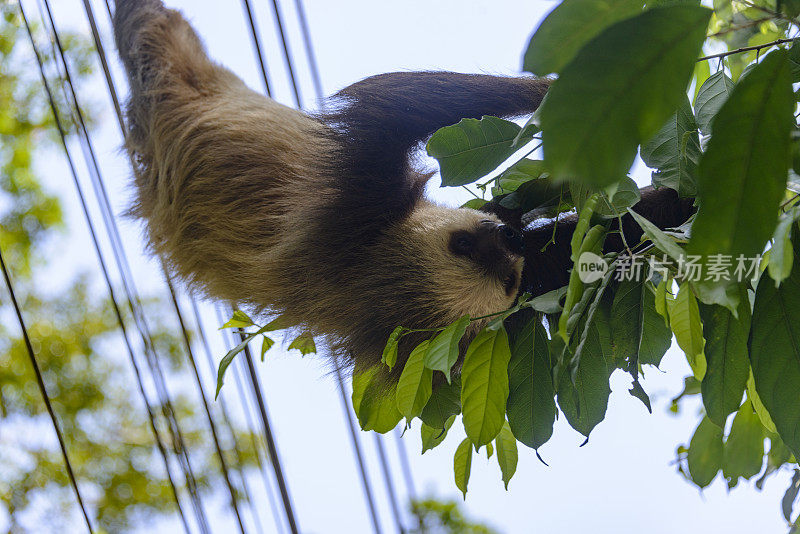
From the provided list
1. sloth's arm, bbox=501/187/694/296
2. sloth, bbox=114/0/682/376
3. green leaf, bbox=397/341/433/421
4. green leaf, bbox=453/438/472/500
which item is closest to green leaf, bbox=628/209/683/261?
green leaf, bbox=397/341/433/421

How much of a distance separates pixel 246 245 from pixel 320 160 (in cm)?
28

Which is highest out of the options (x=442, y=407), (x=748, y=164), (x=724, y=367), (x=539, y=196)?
(x=748, y=164)

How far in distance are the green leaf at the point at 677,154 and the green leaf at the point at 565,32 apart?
30 cm

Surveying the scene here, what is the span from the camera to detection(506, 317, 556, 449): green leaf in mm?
681

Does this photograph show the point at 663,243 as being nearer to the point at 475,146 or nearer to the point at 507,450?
the point at 475,146

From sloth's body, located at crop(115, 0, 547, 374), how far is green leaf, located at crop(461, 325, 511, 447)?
430 millimetres

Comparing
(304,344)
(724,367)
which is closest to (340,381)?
(304,344)

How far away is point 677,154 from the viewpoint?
0.68 m

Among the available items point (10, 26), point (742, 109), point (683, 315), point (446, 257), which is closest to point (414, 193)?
point (446, 257)

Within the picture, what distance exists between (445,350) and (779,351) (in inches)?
11.4

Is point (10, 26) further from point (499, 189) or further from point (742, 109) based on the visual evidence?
point (742, 109)

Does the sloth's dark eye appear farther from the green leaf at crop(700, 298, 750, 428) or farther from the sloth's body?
the green leaf at crop(700, 298, 750, 428)

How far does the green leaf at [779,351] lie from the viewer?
1.66 ft

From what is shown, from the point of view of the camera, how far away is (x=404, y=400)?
72cm
